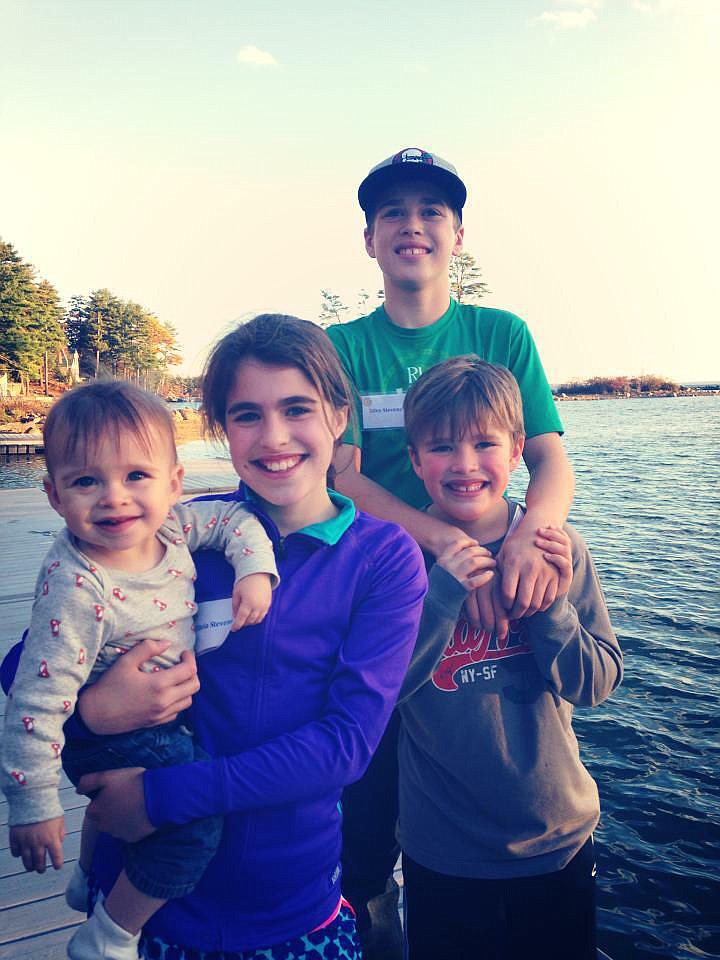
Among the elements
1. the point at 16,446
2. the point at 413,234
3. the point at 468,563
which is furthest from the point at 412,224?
the point at 16,446

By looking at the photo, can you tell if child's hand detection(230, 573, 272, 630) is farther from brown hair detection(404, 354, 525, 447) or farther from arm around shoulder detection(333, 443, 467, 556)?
brown hair detection(404, 354, 525, 447)

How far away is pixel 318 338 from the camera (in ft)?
5.12

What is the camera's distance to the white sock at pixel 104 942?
4.34 ft

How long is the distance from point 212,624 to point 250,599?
5.7 inches

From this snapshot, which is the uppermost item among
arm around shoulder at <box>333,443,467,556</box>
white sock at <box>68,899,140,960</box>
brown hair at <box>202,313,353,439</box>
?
brown hair at <box>202,313,353,439</box>

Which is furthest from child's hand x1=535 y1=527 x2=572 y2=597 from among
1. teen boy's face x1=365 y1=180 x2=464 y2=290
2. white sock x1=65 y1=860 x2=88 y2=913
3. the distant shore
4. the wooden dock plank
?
the distant shore

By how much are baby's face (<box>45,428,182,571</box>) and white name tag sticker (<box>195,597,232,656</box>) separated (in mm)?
158

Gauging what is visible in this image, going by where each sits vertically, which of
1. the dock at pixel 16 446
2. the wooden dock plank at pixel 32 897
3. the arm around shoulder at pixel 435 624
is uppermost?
the arm around shoulder at pixel 435 624

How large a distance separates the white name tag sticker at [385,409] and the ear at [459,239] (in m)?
0.54

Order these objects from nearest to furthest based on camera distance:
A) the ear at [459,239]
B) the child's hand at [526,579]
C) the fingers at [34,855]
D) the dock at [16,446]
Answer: the fingers at [34,855]
the child's hand at [526,579]
the ear at [459,239]
the dock at [16,446]

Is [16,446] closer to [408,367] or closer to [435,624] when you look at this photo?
[408,367]

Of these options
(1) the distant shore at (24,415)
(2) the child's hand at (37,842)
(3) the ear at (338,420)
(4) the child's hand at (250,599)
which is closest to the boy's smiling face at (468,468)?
(3) the ear at (338,420)

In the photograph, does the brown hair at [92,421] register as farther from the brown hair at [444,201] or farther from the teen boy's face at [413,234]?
the brown hair at [444,201]

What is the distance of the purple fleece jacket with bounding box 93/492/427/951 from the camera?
1.27 meters
